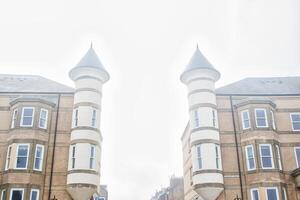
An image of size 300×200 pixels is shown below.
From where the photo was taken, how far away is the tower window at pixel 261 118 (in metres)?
29.6

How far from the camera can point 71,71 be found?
31.0m

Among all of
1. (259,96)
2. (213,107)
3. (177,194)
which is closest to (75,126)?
(213,107)

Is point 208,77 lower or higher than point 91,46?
lower

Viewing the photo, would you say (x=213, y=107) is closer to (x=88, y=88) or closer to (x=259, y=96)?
(x=259, y=96)

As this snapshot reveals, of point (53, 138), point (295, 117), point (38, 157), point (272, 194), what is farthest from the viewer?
point (295, 117)

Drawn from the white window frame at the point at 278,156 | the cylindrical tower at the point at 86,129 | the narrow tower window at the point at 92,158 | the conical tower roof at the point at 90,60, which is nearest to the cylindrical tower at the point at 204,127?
the white window frame at the point at 278,156

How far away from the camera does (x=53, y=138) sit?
96.1ft

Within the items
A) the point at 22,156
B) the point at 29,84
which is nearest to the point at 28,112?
the point at 22,156

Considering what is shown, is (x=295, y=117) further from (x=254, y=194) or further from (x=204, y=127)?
(x=204, y=127)

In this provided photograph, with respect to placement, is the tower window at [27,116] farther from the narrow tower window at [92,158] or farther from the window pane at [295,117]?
the window pane at [295,117]

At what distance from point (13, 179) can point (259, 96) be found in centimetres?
2340

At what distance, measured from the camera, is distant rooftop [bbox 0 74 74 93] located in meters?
31.8

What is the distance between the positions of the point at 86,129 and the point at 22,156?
5.64m

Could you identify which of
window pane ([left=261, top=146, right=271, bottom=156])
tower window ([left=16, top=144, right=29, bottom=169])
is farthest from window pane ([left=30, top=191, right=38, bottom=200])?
window pane ([left=261, top=146, right=271, bottom=156])
